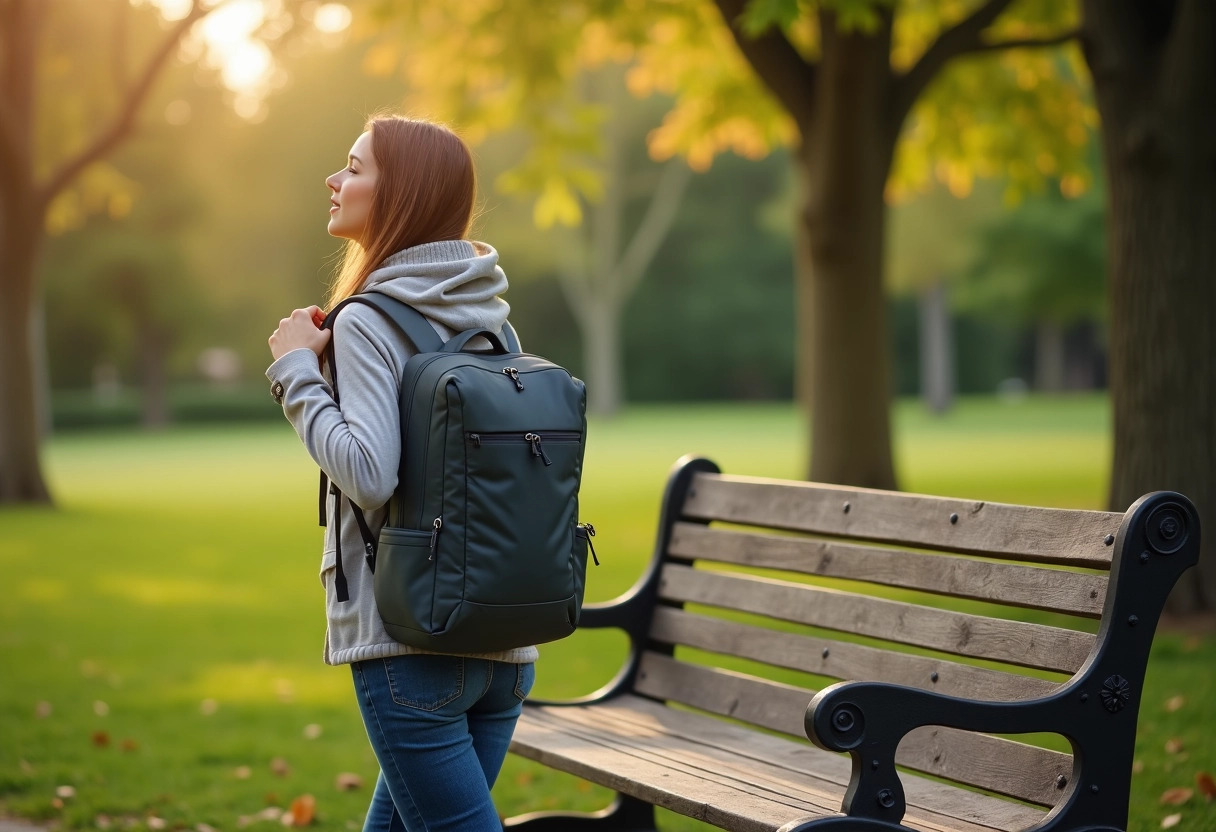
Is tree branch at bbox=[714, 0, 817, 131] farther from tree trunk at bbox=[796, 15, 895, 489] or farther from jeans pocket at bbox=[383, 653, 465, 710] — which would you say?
jeans pocket at bbox=[383, 653, 465, 710]

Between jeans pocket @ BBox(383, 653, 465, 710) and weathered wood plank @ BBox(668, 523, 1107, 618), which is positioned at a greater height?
weathered wood plank @ BBox(668, 523, 1107, 618)

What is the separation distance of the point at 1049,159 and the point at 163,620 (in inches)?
410

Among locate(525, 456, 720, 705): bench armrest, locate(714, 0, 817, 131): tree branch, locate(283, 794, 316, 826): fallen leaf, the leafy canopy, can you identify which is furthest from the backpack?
the leafy canopy

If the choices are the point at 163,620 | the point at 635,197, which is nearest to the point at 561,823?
the point at 163,620

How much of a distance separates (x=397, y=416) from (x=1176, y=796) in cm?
327

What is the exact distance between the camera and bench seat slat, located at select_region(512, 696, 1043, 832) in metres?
2.95

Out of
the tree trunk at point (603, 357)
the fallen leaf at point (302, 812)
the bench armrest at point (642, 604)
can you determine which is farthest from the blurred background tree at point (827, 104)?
the tree trunk at point (603, 357)

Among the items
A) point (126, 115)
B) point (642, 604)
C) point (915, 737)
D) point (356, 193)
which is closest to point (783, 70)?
point (642, 604)

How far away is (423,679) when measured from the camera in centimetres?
258

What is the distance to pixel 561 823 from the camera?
412 cm

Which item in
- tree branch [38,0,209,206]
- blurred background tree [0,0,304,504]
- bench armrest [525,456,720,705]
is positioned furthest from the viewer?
blurred background tree [0,0,304,504]

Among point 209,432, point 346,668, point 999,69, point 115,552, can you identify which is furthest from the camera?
point 209,432

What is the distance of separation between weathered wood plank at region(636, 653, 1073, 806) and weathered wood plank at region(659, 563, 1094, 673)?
0.19 metres

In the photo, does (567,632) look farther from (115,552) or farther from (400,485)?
(115,552)
